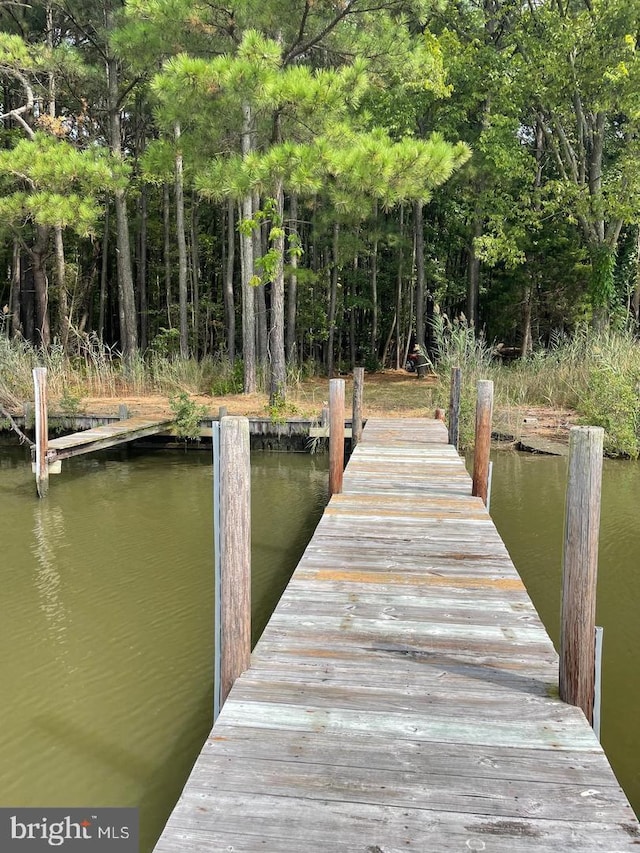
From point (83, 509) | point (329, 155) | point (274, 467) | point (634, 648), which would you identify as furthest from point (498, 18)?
point (634, 648)

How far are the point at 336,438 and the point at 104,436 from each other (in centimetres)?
394

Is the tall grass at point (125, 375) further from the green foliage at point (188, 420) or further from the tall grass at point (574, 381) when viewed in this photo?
the tall grass at point (574, 381)

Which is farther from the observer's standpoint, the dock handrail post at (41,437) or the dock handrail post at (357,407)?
the dock handrail post at (357,407)

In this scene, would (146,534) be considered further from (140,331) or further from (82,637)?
(140,331)

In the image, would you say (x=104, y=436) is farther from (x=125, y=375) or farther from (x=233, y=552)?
(x=233, y=552)

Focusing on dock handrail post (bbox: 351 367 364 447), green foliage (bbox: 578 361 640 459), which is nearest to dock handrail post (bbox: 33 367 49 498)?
dock handrail post (bbox: 351 367 364 447)

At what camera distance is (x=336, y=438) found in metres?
6.78

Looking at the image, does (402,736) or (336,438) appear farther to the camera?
(336,438)

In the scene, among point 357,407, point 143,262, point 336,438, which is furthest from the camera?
point 143,262

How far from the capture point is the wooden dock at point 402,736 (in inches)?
75.8

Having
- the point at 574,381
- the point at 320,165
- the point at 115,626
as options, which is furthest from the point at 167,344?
the point at 115,626

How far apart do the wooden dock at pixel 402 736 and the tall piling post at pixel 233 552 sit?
0.35 ft

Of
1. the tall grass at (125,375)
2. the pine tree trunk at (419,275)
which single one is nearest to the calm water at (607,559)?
the tall grass at (125,375)

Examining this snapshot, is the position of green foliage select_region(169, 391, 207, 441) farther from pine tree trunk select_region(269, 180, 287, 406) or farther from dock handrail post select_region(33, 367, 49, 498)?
dock handrail post select_region(33, 367, 49, 498)
